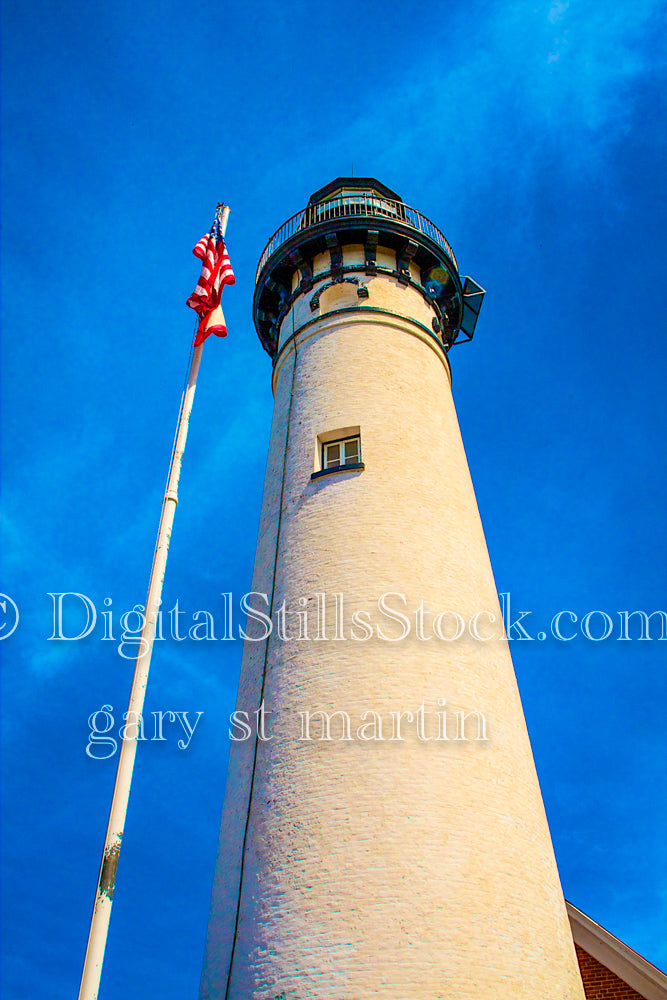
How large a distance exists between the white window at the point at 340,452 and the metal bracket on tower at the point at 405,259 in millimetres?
5179

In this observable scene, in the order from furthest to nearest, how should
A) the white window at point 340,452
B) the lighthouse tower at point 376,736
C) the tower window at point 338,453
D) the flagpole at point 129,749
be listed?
the white window at point 340,452, the tower window at point 338,453, the lighthouse tower at point 376,736, the flagpole at point 129,749

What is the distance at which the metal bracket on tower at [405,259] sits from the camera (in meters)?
17.8

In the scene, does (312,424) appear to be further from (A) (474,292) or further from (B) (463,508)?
(A) (474,292)

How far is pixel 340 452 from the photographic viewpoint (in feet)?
47.5

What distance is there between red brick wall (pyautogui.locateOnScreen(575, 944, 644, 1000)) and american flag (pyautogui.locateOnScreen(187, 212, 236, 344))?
13.2 m

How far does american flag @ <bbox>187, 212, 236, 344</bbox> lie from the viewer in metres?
13.4

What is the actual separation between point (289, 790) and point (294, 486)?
5528 millimetres

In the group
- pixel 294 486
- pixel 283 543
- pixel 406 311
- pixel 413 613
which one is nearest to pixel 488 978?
pixel 413 613

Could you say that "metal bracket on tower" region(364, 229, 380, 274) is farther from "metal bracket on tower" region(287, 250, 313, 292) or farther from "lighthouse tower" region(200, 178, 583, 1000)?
"lighthouse tower" region(200, 178, 583, 1000)

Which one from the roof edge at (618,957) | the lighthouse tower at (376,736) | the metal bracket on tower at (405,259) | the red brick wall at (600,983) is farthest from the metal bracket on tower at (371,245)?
the red brick wall at (600,983)

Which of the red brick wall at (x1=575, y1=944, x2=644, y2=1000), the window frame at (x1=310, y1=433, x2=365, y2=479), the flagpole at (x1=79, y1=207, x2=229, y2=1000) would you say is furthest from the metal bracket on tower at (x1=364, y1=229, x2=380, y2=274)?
the red brick wall at (x1=575, y1=944, x2=644, y2=1000)

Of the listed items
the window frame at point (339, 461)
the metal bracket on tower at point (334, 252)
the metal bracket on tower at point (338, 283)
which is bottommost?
the window frame at point (339, 461)

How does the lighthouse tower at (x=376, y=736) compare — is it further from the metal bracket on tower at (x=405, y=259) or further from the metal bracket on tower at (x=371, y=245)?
the metal bracket on tower at (x=371, y=245)

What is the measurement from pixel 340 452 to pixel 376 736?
224 inches
